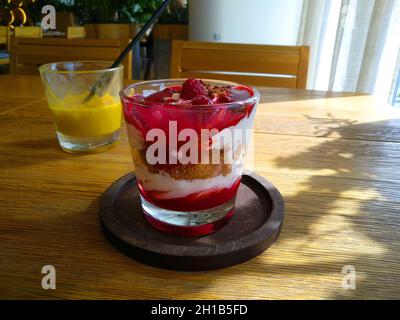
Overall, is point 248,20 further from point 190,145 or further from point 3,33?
point 190,145

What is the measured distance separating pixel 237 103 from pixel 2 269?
10.1 inches

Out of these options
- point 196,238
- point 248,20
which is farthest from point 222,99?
point 248,20

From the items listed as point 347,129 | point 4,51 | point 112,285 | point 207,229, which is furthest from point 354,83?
point 4,51

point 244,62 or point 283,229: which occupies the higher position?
point 244,62

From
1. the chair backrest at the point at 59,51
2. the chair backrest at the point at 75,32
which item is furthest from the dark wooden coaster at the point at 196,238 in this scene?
the chair backrest at the point at 75,32

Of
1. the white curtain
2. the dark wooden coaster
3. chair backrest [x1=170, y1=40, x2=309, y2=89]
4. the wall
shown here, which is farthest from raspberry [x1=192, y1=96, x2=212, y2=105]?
the wall

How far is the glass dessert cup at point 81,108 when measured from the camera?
548mm

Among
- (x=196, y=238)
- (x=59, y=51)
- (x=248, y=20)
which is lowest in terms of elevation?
(x=196, y=238)

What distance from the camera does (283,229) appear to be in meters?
0.37

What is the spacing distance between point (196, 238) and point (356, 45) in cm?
151

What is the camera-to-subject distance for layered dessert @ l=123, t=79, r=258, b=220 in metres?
0.32

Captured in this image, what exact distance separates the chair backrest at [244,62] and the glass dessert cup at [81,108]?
0.66 meters

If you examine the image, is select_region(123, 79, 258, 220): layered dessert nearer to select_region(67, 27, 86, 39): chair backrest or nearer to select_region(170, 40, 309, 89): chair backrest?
select_region(170, 40, 309, 89): chair backrest
